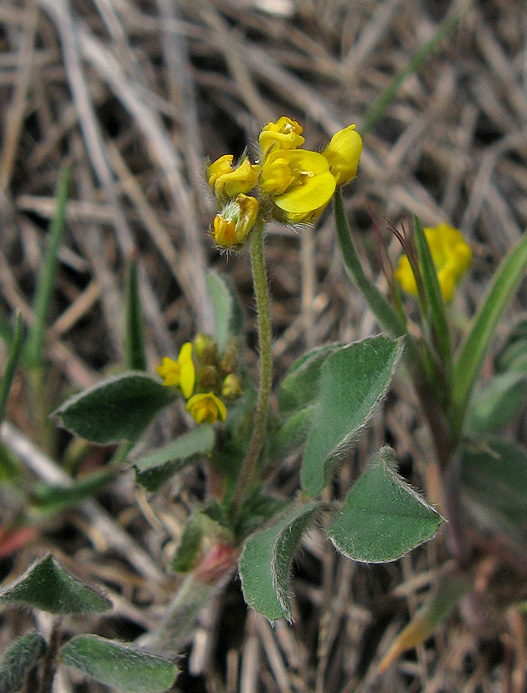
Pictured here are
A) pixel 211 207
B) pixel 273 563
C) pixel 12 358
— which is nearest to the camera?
pixel 273 563

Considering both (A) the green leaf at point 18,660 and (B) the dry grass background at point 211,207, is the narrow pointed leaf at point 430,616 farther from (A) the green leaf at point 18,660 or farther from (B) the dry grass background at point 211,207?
(A) the green leaf at point 18,660

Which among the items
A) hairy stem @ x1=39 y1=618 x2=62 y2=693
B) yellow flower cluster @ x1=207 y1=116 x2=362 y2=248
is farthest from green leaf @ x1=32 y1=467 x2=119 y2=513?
yellow flower cluster @ x1=207 y1=116 x2=362 y2=248

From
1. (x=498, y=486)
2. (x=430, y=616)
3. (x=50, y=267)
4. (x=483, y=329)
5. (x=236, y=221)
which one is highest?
(x=236, y=221)

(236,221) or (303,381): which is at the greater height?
(236,221)

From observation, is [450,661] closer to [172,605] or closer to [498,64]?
[172,605]

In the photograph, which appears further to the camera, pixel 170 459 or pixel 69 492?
pixel 69 492

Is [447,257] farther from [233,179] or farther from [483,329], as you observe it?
[233,179]

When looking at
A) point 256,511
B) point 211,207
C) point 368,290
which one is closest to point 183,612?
point 256,511

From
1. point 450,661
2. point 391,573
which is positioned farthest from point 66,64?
point 450,661

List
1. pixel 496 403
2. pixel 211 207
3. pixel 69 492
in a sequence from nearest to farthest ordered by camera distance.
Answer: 1. pixel 496 403
2. pixel 69 492
3. pixel 211 207
